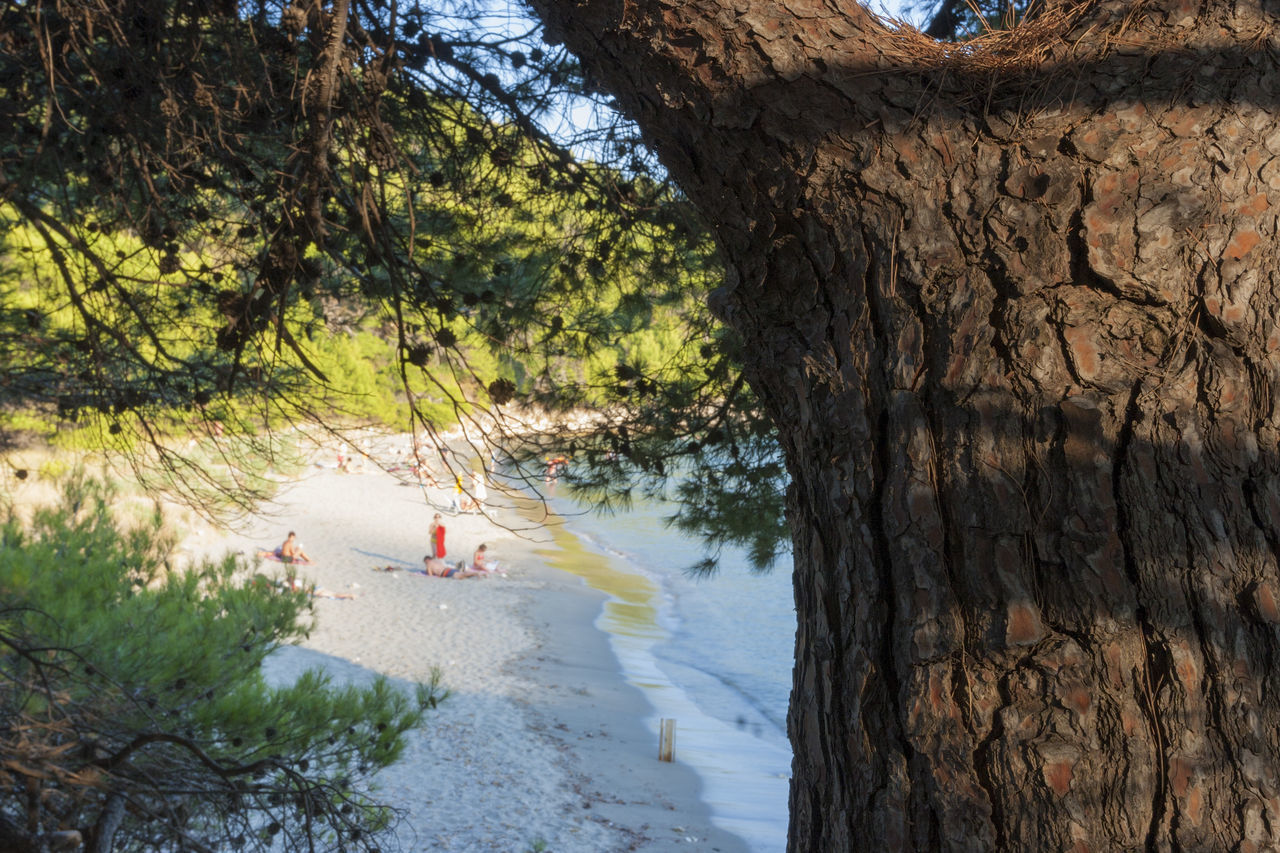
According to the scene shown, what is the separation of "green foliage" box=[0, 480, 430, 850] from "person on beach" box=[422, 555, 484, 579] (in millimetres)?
11707

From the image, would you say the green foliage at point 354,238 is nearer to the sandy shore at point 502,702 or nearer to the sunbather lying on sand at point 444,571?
the sandy shore at point 502,702

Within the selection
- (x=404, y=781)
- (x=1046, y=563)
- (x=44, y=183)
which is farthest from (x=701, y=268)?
(x=404, y=781)

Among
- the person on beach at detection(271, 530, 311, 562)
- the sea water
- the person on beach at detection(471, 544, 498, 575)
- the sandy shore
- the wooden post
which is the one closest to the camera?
the sandy shore

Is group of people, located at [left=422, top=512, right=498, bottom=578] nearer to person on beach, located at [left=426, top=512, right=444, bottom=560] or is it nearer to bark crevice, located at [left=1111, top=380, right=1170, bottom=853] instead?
person on beach, located at [left=426, top=512, right=444, bottom=560]

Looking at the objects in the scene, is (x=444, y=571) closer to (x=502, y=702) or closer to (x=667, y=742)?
(x=502, y=702)

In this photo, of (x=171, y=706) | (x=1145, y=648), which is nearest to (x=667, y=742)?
(x=171, y=706)

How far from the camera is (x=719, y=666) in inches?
525

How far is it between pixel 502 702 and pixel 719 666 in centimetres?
386

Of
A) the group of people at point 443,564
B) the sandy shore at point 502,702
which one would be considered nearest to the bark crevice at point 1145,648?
the sandy shore at point 502,702

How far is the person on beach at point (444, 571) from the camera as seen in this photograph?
58.1 feet

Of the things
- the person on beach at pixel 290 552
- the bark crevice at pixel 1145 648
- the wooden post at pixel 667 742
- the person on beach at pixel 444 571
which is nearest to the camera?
the bark crevice at pixel 1145 648

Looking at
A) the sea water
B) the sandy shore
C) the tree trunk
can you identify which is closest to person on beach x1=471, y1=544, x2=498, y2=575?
the sandy shore

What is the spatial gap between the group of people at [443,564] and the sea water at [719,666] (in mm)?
2864

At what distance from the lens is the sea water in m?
8.54
